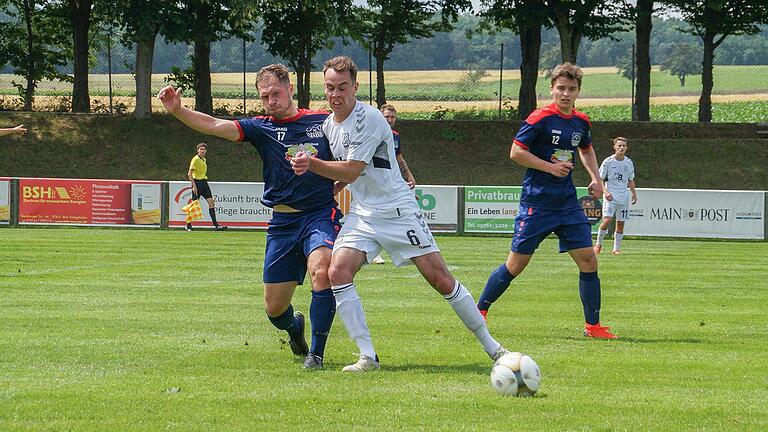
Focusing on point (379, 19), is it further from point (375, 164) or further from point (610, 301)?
point (375, 164)

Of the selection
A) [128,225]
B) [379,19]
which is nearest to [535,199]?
[128,225]

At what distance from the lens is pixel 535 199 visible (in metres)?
10.1

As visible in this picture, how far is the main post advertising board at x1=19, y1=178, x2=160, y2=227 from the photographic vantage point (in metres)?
27.9

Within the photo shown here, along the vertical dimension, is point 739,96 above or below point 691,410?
above

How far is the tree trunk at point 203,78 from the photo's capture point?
40.0 metres

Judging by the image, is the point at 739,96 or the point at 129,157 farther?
the point at 739,96

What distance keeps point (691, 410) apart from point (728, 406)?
11.7 inches

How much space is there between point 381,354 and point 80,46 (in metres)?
34.6

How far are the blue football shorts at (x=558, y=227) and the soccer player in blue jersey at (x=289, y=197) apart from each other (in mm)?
2311

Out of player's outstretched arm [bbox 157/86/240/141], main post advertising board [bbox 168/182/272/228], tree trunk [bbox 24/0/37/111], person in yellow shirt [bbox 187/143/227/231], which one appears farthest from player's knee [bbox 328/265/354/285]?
tree trunk [bbox 24/0/37/111]

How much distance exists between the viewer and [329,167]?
7477 mm

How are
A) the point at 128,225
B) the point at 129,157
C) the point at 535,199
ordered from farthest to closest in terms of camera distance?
the point at 129,157, the point at 128,225, the point at 535,199

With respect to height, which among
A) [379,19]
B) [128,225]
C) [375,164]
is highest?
[379,19]

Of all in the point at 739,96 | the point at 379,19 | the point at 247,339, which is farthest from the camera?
the point at 739,96
